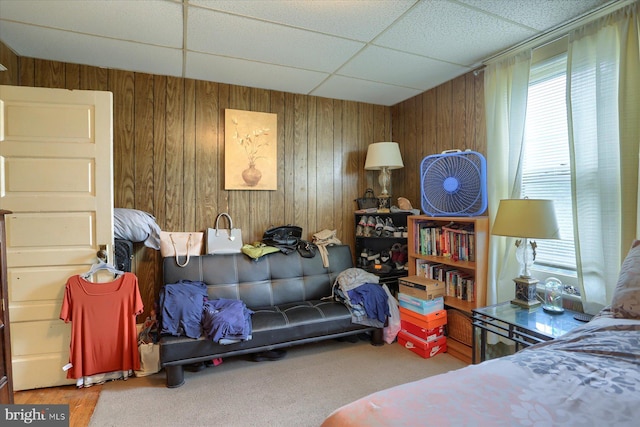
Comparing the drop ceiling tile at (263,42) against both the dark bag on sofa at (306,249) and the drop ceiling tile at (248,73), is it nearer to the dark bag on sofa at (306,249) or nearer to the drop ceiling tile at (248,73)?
the drop ceiling tile at (248,73)

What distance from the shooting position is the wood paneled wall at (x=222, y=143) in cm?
276

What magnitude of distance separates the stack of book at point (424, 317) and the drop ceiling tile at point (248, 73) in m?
2.11

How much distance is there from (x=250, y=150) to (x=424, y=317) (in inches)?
88.3

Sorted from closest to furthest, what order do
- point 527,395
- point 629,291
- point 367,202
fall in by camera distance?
point 527,395
point 629,291
point 367,202

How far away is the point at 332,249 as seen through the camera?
10.7 feet

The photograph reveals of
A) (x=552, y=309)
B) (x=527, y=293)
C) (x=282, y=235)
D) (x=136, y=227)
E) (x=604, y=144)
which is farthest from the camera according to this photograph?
(x=282, y=235)

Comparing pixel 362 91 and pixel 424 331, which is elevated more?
pixel 362 91

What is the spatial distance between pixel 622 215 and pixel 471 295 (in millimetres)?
1159

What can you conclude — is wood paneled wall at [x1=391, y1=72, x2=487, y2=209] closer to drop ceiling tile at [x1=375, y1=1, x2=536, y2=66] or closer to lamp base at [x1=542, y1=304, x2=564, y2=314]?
drop ceiling tile at [x1=375, y1=1, x2=536, y2=66]

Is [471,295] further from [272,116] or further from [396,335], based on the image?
[272,116]

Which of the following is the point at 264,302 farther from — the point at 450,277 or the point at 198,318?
the point at 450,277

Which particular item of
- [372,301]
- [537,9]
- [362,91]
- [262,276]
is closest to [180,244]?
[262,276]

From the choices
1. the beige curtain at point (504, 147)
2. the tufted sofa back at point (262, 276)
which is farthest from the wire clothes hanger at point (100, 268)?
the beige curtain at point (504, 147)

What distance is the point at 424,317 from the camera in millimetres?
2590
